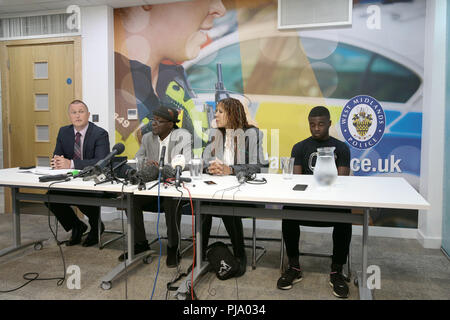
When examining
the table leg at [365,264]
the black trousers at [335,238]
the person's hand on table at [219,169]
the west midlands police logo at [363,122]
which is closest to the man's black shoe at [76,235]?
the person's hand on table at [219,169]

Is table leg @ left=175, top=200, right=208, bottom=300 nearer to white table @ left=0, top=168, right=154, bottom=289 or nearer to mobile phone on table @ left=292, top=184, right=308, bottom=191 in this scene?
white table @ left=0, top=168, right=154, bottom=289

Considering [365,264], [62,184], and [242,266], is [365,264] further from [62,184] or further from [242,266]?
[62,184]

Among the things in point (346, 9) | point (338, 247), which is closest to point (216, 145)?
point (338, 247)

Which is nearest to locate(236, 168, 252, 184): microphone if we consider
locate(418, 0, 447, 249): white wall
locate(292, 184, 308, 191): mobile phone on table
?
locate(292, 184, 308, 191): mobile phone on table

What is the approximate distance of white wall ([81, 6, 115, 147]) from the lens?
396cm

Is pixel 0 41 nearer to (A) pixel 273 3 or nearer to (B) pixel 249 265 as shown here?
(A) pixel 273 3

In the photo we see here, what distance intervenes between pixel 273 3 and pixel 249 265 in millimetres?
2627

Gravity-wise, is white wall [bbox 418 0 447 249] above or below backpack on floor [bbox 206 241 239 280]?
above

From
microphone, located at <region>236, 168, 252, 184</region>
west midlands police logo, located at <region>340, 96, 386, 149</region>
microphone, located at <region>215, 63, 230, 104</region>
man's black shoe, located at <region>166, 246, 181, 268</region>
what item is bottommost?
man's black shoe, located at <region>166, 246, 181, 268</region>

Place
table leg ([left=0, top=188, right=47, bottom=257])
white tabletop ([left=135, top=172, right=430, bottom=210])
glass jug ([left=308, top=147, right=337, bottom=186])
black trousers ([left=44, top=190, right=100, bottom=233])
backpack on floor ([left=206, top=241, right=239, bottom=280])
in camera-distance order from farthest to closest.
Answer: black trousers ([left=44, top=190, right=100, bottom=233]) < table leg ([left=0, top=188, right=47, bottom=257]) < backpack on floor ([left=206, top=241, right=239, bottom=280]) < glass jug ([left=308, top=147, right=337, bottom=186]) < white tabletop ([left=135, top=172, right=430, bottom=210])

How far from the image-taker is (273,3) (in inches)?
142

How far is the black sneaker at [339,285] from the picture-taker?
7.07ft

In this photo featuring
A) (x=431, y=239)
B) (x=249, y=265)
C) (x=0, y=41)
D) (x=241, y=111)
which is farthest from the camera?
(x=0, y=41)

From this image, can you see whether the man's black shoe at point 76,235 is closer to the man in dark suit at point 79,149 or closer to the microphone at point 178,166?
the man in dark suit at point 79,149
